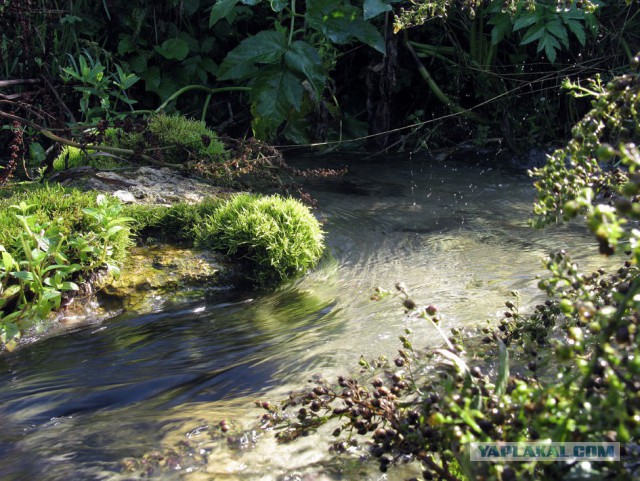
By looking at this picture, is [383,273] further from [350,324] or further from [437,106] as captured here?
[437,106]

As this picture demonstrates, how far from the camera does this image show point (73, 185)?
512 cm

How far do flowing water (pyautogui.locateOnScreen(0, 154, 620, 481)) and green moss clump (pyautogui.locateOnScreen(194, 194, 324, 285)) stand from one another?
5.9 inches

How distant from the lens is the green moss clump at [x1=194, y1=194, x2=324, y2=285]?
4352 millimetres

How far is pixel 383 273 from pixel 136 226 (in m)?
1.74

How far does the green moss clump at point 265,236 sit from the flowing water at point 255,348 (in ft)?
0.49

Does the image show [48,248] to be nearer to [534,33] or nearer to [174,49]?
[174,49]

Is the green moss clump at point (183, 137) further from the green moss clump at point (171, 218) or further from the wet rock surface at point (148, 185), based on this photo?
the green moss clump at point (171, 218)

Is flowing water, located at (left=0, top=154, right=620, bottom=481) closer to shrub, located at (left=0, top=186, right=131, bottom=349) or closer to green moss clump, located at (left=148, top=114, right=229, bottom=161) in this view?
shrub, located at (left=0, top=186, right=131, bottom=349)

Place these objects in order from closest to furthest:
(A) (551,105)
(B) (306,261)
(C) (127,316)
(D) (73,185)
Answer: (C) (127,316) → (B) (306,261) → (D) (73,185) → (A) (551,105)

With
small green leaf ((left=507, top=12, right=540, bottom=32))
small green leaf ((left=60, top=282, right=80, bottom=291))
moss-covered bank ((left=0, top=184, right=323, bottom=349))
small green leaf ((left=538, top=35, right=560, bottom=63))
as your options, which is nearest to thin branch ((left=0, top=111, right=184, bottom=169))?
moss-covered bank ((left=0, top=184, right=323, bottom=349))

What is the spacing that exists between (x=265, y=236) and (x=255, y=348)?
1.09 meters

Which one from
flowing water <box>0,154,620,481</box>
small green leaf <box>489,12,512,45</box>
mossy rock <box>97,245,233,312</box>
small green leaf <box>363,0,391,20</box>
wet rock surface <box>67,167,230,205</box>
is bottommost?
flowing water <box>0,154,620,481</box>

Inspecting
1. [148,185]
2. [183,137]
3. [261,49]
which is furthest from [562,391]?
[261,49]

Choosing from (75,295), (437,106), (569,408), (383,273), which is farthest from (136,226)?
(437,106)
